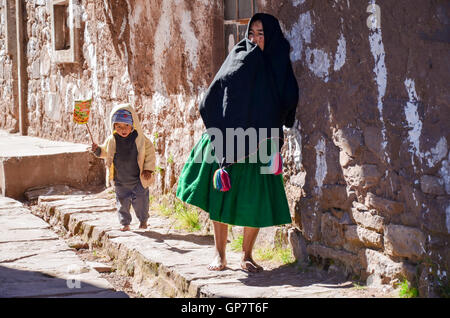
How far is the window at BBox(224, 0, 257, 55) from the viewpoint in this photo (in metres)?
4.95

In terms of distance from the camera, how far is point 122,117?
514 cm

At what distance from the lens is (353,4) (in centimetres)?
366

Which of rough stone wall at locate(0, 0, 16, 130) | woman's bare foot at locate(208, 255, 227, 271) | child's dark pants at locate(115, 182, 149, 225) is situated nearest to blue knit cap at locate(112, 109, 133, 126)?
child's dark pants at locate(115, 182, 149, 225)

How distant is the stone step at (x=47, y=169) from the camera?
6855 millimetres

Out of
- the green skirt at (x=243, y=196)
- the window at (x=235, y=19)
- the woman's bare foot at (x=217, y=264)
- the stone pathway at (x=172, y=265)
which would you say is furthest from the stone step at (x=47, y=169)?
the woman's bare foot at (x=217, y=264)

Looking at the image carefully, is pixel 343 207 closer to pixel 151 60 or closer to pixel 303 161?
pixel 303 161

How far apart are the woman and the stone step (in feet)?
10.8

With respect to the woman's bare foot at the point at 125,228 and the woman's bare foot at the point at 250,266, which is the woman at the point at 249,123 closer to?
the woman's bare foot at the point at 250,266

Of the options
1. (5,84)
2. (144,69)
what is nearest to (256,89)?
(144,69)

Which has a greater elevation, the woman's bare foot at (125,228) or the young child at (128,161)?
the young child at (128,161)

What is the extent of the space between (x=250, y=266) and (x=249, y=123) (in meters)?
0.88

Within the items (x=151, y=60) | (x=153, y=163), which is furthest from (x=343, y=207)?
(x=151, y=60)

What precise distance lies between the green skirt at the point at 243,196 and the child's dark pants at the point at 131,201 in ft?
4.12

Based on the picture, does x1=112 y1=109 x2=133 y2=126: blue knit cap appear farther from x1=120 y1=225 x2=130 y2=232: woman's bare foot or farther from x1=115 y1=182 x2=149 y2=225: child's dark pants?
x1=120 y1=225 x2=130 y2=232: woman's bare foot
